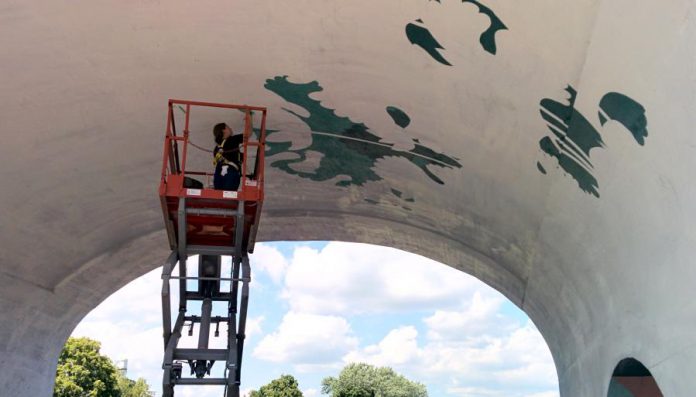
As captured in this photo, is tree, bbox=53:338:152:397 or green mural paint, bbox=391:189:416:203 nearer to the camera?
green mural paint, bbox=391:189:416:203

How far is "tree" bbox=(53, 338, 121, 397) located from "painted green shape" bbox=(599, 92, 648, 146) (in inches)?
1527

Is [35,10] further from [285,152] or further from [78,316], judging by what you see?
[78,316]

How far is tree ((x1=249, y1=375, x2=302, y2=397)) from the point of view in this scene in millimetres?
54312

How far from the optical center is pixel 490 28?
6.37 m

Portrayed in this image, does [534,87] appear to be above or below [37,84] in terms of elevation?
below

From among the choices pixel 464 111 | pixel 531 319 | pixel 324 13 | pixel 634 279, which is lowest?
pixel 634 279

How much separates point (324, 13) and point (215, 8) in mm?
1201

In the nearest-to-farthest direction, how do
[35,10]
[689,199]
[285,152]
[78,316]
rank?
1. [689,199]
2. [35,10]
3. [285,152]
4. [78,316]

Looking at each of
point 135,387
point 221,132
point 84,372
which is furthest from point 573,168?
point 135,387

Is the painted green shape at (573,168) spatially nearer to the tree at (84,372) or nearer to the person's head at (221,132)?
the person's head at (221,132)

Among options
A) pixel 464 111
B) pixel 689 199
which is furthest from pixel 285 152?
pixel 689 199

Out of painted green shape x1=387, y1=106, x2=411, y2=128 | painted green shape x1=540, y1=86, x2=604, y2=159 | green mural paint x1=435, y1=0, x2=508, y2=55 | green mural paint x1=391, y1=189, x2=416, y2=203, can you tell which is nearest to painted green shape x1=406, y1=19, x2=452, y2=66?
green mural paint x1=435, y1=0, x2=508, y2=55

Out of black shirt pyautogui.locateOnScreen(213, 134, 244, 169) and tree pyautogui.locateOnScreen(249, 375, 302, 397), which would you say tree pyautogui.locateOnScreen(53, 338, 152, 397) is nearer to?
tree pyautogui.locateOnScreen(249, 375, 302, 397)

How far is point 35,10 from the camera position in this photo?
7.11 m
